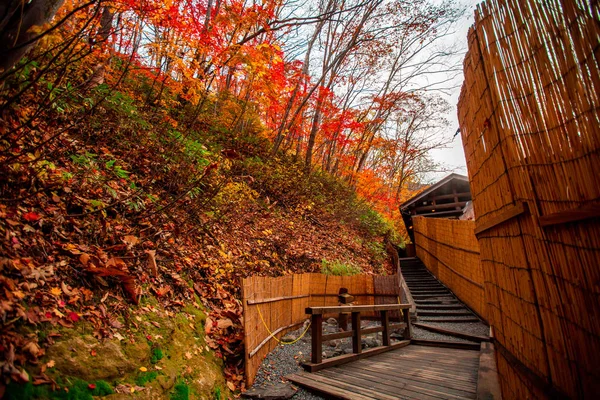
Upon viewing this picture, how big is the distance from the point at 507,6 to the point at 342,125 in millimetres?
16698

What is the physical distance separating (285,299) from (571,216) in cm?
572

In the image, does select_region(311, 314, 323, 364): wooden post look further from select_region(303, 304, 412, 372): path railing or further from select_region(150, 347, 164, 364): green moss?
select_region(150, 347, 164, 364): green moss

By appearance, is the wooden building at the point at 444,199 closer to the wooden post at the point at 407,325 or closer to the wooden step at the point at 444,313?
the wooden step at the point at 444,313

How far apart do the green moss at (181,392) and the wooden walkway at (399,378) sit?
180 cm

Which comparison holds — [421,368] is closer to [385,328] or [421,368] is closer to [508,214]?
[385,328]

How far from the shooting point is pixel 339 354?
5.85 metres

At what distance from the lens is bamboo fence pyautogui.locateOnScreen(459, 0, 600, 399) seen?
132 centimetres

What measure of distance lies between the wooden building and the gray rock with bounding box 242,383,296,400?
16.3 m

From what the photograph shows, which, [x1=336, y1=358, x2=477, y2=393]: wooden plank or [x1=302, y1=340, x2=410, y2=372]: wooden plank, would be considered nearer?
[x1=336, y1=358, x2=477, y2=393]: wooden plank

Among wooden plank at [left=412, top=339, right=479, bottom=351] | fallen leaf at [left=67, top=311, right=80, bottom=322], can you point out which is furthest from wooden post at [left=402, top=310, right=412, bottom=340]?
fallen leaf at [left=67, top=311, right=80, bottom=322]

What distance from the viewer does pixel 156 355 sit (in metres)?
3.16

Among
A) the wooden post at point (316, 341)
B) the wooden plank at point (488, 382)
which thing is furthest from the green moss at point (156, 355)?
the wooden plank at point (488, 382)

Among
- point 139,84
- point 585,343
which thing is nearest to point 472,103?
point 585,343

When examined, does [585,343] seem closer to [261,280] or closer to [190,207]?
[261,280]
